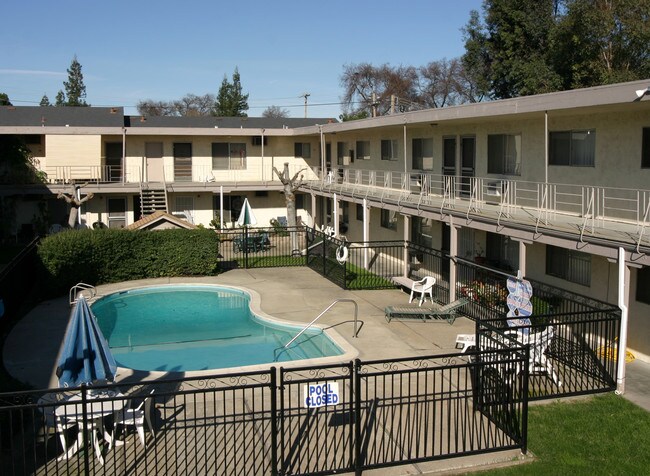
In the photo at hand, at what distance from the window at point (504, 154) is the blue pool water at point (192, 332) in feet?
24.1

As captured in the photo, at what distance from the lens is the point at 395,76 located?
75.8 meters

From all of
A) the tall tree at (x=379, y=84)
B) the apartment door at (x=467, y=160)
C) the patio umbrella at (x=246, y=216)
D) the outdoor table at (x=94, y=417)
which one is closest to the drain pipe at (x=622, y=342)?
the outdoor table at (x=94, y=417)

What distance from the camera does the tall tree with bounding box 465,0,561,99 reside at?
37.3 m

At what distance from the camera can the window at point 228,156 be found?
115 ft

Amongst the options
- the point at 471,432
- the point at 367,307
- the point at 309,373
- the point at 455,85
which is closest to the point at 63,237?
the point at 367,307

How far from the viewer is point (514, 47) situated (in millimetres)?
39688

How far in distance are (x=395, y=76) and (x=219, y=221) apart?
4720 centimetres

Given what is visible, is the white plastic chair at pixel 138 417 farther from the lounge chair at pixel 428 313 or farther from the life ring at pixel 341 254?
the life ring at pixel 341 254

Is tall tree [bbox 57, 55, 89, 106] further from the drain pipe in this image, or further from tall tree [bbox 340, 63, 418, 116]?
the drain pipe

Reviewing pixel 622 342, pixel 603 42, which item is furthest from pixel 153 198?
pixel 622 342

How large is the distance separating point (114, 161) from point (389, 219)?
49.1 feet

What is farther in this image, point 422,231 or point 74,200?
point 74,200

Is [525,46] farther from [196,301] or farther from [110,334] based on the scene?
[110,334]

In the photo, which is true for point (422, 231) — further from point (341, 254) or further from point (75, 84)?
point (75, 84)
